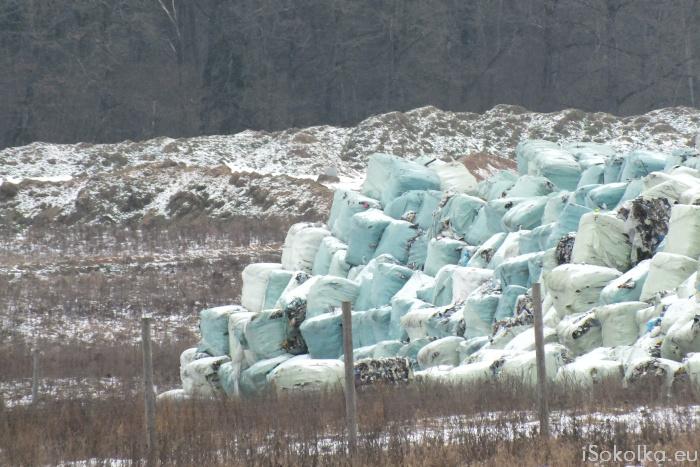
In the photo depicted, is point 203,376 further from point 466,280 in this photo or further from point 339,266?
point 466,280

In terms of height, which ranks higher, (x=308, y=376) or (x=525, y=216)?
(x=525, y=216)

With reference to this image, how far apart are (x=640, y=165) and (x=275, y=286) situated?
3.90 m

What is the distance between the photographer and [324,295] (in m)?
10.3

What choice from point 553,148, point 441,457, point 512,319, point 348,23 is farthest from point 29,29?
point 441,457

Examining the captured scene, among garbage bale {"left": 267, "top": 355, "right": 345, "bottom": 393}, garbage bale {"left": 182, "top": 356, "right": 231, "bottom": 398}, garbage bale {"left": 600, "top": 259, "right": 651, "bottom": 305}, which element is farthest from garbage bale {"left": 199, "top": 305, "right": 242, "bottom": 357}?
garbage bale {"left": 600, "top": 259, "right": 651, "bottom": 305}

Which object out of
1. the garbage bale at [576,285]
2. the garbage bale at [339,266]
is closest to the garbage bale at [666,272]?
the garbage bale at [576,285]

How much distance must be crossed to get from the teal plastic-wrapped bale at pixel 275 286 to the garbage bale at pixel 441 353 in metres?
2.98

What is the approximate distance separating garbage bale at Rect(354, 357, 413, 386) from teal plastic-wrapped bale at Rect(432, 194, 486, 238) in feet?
9.85

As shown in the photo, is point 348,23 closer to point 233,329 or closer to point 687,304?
point 233,329

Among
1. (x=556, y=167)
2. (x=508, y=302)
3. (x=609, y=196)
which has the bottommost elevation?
(x=508, y=302)

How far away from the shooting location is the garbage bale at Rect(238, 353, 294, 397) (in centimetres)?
964

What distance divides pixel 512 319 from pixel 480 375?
0.97 meters

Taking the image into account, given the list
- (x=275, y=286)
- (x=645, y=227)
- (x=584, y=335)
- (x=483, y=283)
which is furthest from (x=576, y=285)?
(x=275, y=286)

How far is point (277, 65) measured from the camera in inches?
1725
